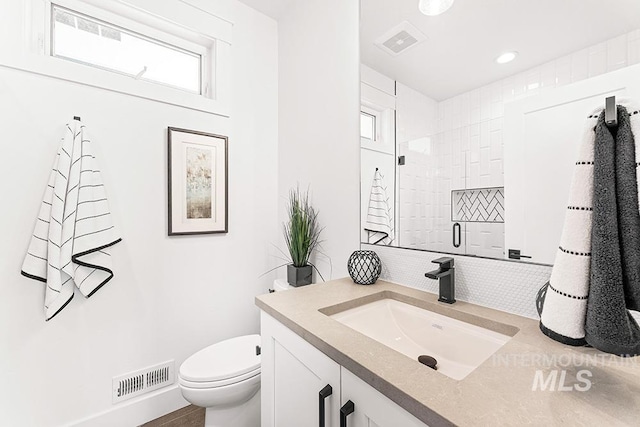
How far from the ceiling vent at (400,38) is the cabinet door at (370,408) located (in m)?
1.28

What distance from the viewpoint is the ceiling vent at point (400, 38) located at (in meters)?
1.15

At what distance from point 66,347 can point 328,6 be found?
7.67 feet

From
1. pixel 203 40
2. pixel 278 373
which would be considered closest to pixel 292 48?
pixel 203 40

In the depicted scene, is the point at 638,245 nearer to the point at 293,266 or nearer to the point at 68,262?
the point at 293,266

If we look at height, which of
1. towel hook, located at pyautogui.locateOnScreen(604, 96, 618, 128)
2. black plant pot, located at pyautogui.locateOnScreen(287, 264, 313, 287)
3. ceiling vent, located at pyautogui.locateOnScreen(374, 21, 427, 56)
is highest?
ceiling vent, located at pyautogui.locateOnScreen(374, 21, 427, 56)

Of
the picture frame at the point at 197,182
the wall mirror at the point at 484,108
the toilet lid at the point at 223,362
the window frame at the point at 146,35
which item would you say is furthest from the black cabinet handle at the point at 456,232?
the window frame at the point at 146,35

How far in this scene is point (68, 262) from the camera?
1.26 m

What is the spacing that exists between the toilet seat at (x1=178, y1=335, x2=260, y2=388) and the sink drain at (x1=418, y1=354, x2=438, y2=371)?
2.74 ft

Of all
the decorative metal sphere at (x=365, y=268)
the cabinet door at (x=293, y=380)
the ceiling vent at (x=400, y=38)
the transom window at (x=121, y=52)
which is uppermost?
the transom window at (x=121, y=52)

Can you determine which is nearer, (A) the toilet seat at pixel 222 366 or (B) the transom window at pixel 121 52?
(A) the toilet seat at pixel 222 366

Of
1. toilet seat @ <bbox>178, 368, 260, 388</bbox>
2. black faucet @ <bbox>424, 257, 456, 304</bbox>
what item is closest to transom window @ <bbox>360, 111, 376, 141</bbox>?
black faucet @ <bbox>424, 257, 456, 304</bbox>

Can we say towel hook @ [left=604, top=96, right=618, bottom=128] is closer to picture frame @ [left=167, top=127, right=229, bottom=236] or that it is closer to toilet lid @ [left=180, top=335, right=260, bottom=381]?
toilet lid @ [left=180, top=335, right=260, bottom=381]

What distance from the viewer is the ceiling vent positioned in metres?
1.15

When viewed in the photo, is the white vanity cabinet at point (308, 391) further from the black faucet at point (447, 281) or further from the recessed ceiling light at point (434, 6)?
the recessed ceiling light at point (434, 6)
